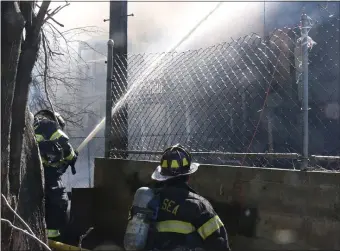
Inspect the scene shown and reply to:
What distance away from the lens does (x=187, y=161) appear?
10.9 feet

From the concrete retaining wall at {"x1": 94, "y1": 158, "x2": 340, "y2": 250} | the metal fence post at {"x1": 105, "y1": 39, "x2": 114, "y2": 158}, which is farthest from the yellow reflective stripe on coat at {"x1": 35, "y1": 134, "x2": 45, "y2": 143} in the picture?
the concrete retaining wall at {"x1": 94, "y1": 158, "x2": 340, "y2": 250}

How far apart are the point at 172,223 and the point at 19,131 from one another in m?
1.17

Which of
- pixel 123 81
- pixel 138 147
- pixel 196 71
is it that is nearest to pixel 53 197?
pixel 138 147

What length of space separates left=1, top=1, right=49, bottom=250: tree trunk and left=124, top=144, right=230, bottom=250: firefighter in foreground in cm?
71

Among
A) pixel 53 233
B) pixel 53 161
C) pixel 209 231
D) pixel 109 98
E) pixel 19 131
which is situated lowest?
pixel 53 233

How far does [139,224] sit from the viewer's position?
3.09 m

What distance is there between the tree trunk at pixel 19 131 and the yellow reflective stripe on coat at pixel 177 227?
86 centimetres

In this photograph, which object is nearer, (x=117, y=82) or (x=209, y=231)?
(x=209, y=231)

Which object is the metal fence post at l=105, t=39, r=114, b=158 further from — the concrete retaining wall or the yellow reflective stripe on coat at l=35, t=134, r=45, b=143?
the concrete retaining wall

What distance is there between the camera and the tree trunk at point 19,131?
9.00 feet

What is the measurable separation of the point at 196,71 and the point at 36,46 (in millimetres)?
2661

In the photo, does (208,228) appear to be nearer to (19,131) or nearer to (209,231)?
(209,231)

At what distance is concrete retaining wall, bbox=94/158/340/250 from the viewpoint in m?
3.64

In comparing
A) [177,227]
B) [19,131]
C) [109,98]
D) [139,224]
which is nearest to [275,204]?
[177,227]
